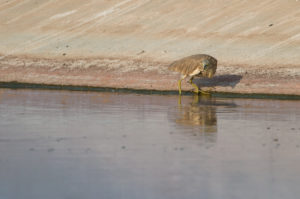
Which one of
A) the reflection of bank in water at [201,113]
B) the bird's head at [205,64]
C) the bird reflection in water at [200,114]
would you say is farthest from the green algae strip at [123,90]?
the bird reflection in water at [200,114]

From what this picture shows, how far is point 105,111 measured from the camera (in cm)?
2025

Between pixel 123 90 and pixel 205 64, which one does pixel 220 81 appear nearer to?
pixel 205 64

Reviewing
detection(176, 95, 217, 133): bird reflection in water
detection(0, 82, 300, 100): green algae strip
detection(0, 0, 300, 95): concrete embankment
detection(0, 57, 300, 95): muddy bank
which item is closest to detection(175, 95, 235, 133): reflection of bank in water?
detection(176, 95, 217, 133): bird reflection in water

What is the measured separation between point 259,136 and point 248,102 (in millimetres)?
7066

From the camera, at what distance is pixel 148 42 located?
32.9 meters

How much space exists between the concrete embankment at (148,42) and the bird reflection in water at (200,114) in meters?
3.16

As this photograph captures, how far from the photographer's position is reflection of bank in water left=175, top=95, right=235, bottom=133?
17.6 metres

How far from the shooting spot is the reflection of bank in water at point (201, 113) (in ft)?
57.9

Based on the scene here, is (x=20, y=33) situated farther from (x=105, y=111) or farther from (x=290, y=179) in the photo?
(x=290, y=179)

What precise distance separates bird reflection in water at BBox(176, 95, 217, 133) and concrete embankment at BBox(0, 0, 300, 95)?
316 cm

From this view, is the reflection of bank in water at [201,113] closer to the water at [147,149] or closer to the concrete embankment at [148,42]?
the water at [147,149]

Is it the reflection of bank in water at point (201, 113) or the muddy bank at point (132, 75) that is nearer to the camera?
the reflection of bank in water at point (201, 113)

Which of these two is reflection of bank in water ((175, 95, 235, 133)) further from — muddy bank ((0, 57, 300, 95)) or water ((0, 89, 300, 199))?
muddy bank ((0, 57, 300, 95))

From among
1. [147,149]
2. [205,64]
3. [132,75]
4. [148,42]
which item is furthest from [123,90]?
[147,149]
